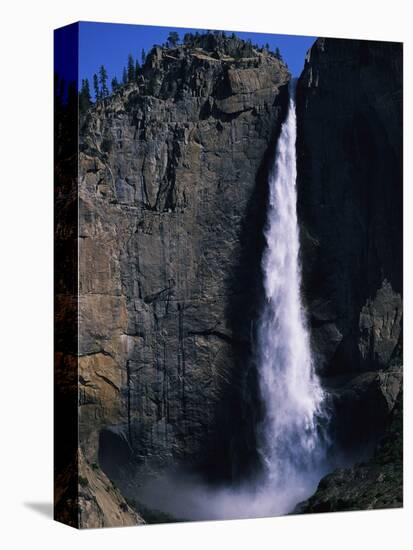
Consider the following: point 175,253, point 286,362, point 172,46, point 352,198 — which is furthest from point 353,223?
point 172,46

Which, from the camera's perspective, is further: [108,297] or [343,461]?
[343,461]

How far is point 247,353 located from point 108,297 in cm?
206

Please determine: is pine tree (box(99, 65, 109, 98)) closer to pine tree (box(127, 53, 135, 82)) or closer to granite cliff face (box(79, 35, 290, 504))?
granite cliff face (box(79, 35, 290, 504))

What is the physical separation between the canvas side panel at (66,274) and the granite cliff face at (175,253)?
0.14m

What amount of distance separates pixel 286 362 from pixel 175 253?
6.87 ft

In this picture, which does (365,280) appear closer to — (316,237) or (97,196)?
(316,237)

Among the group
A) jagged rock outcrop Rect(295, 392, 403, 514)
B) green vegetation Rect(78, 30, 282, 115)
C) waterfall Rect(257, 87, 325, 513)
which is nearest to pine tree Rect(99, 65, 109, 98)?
green vegetation Rect(78, 30, 282, 115)

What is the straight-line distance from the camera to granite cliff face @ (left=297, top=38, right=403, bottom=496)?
22766mm

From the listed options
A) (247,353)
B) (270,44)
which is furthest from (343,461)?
(270,44)

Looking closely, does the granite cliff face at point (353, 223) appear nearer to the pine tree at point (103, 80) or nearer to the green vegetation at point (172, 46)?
the green vegetation at point (172, 46)

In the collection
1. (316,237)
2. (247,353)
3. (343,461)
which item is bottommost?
(343,461)

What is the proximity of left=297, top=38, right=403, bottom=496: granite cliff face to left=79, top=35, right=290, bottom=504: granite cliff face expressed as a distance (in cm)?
66

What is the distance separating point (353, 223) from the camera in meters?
23.0

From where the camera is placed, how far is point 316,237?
22719 millimetres
